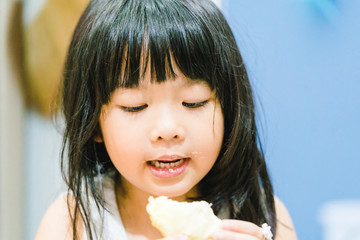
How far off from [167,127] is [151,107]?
0.15 ft

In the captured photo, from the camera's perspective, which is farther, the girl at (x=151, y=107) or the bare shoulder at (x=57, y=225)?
the bare shoulder at (x=57, y=225)

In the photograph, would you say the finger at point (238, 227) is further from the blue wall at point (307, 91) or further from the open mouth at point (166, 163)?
the blue wall at point (307, 91)

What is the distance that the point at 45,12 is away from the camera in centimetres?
128

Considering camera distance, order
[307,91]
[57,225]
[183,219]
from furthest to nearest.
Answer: [307,91]
[57,225]
[183,219]

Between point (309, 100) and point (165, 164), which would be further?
point (309, 100)

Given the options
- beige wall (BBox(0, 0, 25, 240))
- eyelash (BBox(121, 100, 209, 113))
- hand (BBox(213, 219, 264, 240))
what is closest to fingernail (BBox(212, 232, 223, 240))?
hand (BBox(213, 219, 264, 240))

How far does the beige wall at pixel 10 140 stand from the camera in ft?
4.08

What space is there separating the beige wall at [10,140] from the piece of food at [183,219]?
0.70m

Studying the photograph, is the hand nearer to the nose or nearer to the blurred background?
the nose

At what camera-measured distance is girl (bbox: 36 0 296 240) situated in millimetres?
712

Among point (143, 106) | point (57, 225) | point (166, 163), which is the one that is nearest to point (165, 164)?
point (166, 163)

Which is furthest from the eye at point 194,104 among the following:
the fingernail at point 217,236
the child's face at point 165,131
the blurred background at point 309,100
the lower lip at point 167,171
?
the blurred background at point 309,100

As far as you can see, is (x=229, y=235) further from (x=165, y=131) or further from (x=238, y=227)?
(x=165, y=131)

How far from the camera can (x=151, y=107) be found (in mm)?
711
